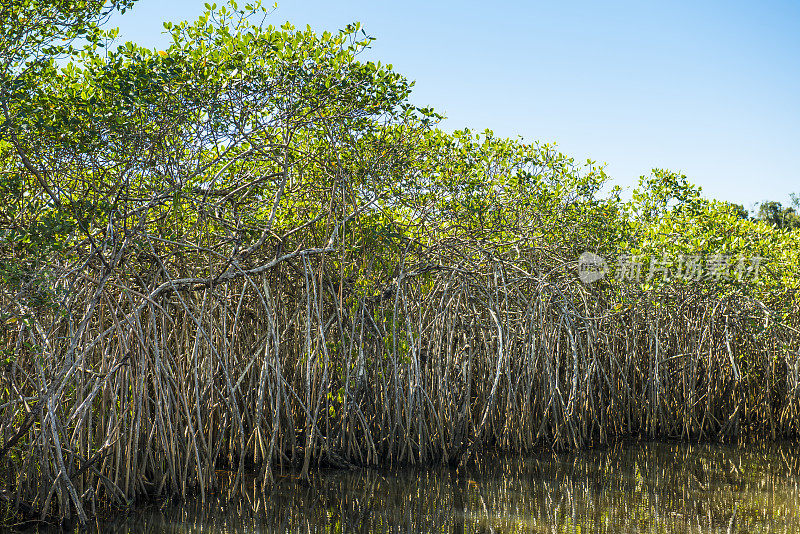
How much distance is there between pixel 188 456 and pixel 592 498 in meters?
2.98

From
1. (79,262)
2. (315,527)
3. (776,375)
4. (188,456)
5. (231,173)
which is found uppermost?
(231,173)

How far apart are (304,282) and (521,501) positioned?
246cm

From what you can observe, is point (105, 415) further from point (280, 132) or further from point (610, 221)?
point (610, 221)

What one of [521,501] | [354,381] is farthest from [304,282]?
[521,501]

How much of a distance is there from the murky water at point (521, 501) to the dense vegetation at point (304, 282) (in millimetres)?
263

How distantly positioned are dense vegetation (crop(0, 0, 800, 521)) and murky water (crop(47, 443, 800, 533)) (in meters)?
0.26

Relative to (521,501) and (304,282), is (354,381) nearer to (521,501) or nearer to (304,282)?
(304,282)

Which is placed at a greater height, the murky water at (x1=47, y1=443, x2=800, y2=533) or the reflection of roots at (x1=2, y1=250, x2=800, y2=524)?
the reflection of roots at (x1=2, y1=250, x2=800, y2=524)

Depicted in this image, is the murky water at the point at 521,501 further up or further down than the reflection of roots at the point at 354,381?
further down

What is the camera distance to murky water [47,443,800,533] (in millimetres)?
4414

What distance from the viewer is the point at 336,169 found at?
534 cm

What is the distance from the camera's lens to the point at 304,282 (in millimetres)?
5797

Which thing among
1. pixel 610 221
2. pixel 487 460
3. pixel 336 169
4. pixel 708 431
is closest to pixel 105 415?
pixel 336 169

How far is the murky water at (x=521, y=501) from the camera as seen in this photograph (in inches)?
174
